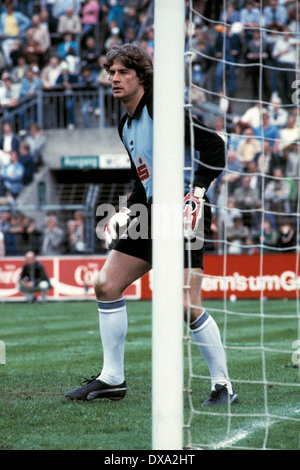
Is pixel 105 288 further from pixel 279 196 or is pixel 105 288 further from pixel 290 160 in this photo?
pixel 290 160

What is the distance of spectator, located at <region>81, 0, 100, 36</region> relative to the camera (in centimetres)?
2031

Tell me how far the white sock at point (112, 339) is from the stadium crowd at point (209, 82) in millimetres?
8826

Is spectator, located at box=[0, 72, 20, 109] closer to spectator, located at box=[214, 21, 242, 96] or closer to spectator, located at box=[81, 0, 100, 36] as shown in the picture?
spectator, located at box=[81, 0, 100, 36]

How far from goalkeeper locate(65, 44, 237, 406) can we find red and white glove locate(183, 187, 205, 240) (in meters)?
0.02

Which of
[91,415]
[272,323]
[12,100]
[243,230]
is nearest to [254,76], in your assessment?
[243,230]

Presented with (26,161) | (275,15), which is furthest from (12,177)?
(275,15)

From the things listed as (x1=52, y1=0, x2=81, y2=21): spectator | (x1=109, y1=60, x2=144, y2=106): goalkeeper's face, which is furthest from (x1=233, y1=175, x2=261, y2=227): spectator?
(x1=109, y1=60, x2=144, y2=106): goalkeeper's face

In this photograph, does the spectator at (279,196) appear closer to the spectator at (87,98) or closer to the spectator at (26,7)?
the spectator at (87,98)

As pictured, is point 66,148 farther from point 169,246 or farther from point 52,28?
point 169,246

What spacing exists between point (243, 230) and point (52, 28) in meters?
8.79

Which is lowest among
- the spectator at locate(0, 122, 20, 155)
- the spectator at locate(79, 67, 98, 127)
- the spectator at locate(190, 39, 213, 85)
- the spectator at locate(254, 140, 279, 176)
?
the spectator at locate(254, 140, 279, 176)

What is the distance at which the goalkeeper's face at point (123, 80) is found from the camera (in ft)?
15.6

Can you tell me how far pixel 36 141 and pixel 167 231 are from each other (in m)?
15.9

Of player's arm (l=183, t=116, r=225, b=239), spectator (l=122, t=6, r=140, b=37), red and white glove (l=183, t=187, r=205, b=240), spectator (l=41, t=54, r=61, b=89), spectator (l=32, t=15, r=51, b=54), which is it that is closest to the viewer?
red and white glove (l=183, t=187, r=205, b=240)
